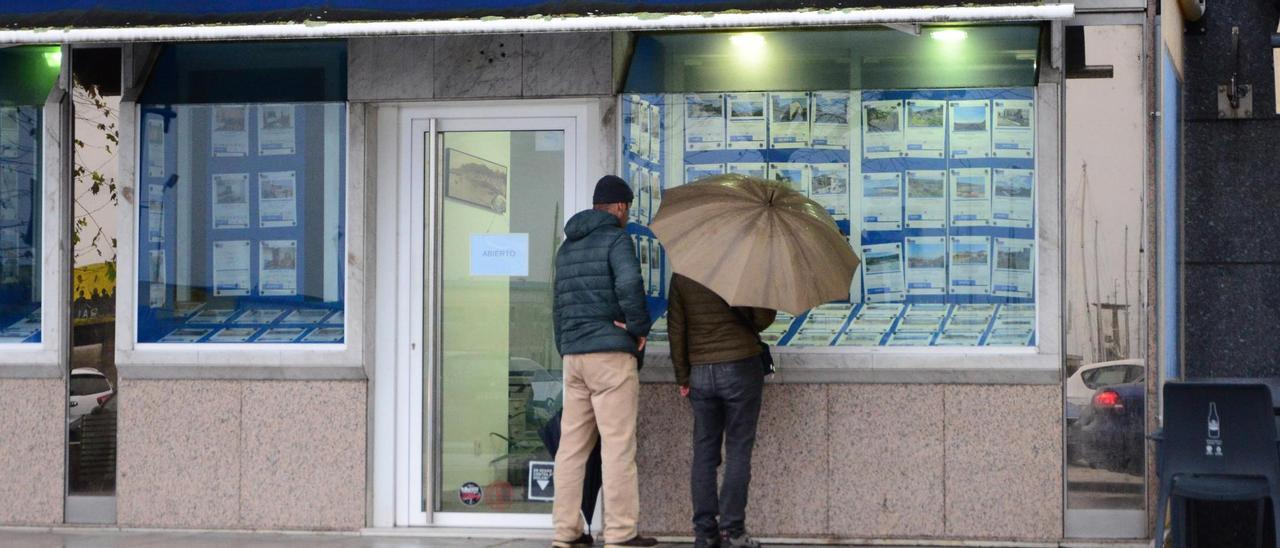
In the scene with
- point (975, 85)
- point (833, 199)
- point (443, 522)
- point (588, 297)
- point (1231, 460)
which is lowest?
point (443, 522)

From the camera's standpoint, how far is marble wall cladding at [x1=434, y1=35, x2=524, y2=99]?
8.36 metres

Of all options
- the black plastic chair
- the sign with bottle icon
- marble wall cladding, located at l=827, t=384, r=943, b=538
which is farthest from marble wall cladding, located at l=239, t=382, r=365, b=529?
the sign with bottle icon

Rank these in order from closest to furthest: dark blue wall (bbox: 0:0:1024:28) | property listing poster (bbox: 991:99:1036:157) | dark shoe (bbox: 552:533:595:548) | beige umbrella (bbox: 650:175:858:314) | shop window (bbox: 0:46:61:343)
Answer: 1. dark blue wall (bbox: 0:0:1024:28)
2. beige umbrella (bbox: 650:175:858:314)
3. dark shoe (bbox: 552:533:595:548)
4. property listing poster (bbox: 991:99:1036:157)
5. shop window (bbox: 0:46:61:343)

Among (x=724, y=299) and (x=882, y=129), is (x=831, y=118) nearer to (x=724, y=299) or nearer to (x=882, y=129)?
(x=882, y=129)

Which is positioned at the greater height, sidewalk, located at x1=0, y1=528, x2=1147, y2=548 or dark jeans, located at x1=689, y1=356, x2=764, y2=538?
dark jeans, located at x1=689, y1=356, x2=764, y2=538

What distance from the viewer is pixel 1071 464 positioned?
312 inches

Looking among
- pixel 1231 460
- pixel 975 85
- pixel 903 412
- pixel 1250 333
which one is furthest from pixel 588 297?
pixel 1250 333

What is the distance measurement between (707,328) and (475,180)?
5.71 ft

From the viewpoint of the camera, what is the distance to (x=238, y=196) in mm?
8695

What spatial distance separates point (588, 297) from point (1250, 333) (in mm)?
3457

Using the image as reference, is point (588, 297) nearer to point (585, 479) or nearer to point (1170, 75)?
point (585, 479)

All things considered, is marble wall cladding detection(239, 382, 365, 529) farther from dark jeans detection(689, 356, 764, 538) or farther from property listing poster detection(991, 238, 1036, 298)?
property listing poster detection(991, 238, 1036, 298)

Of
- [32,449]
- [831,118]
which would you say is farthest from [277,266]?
[831,118]

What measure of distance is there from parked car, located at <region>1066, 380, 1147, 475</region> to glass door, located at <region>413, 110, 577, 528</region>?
2.66 meters
